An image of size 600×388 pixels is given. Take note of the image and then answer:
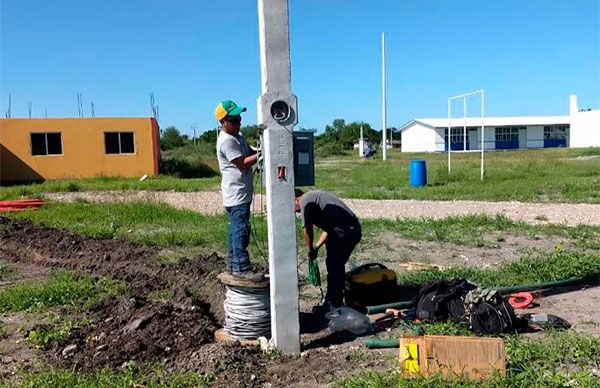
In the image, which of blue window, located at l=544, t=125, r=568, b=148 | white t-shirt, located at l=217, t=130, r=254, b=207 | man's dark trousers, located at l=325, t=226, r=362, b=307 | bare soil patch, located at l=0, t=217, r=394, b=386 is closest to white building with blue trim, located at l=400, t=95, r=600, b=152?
blue window, located at l=544, t=125, r=568, b=148

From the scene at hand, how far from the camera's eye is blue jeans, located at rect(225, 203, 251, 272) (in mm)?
5631

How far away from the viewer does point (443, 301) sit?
573 centimetres

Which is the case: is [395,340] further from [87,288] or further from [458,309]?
[87,288]

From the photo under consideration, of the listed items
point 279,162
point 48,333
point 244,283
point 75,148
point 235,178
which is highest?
point 75,148

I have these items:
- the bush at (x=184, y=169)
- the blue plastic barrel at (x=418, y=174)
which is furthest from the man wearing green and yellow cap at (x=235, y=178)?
the bush at (x=184, y=169)

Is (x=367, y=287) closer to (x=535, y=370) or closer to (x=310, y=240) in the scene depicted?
(x=310, y=240)

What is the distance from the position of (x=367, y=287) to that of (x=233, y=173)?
1.89 meters

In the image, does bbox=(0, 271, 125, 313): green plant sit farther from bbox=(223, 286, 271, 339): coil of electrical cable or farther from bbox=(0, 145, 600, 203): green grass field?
bbox=(0, 145, 600, 203): green grass field

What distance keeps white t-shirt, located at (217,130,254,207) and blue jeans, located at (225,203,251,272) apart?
0.22 ft

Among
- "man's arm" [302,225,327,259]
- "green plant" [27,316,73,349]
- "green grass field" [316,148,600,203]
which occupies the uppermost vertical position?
"man's arm" [302,225,327,259]

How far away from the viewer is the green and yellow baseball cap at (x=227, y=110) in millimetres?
5539

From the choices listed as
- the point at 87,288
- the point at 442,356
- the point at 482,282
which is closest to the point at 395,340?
the point at 442,356

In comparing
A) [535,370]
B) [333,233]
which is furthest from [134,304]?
[535,370]

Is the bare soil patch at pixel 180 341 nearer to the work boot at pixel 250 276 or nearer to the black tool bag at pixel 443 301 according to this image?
the work boot at pixel 250 276
